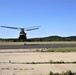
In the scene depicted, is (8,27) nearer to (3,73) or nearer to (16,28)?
(16,28)

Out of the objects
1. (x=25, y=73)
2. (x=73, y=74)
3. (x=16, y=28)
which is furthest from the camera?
(x=16, y=28)

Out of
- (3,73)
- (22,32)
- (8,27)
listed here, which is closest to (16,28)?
(8,27)

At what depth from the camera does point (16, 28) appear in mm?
119562

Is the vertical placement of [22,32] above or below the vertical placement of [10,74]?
above

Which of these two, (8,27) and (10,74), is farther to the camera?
Result: (8,27)

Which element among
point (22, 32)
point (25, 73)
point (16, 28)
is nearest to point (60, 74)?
point (25, 73)

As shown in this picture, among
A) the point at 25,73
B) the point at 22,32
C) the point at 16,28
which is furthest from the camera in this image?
the point at 16,28

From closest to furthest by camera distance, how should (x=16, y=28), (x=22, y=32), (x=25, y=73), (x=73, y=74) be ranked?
(x=73, y=74)
(x=25, y=73)
(x=22, y=32)
(x=16, y=28)

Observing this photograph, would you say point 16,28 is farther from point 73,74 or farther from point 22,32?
point 73,74

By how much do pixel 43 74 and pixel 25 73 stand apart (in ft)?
3.84

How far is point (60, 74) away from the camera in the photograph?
631 inches

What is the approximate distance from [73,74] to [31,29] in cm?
A: 10734

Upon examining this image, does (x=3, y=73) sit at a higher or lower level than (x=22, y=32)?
lower

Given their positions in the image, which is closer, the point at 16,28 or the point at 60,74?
the point at 60,74
